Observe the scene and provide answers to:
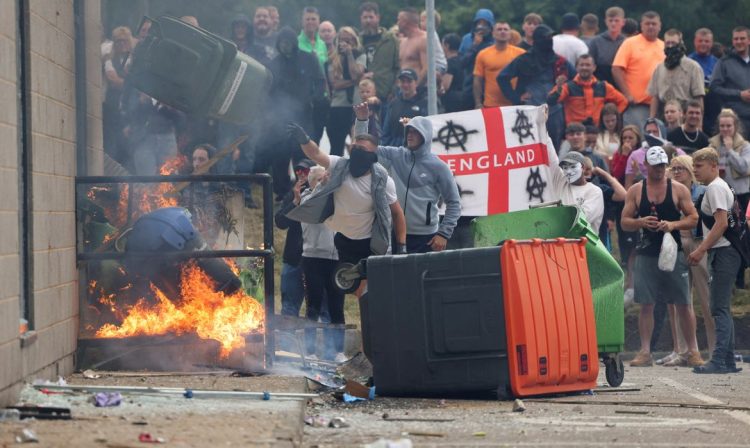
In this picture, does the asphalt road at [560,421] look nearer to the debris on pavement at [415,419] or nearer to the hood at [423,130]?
the debris on pavement at [415,419]

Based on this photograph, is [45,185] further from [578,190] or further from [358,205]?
[578,190]

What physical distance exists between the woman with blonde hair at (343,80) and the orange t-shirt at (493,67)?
1405 millimetres

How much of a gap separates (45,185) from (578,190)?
21.3 ft

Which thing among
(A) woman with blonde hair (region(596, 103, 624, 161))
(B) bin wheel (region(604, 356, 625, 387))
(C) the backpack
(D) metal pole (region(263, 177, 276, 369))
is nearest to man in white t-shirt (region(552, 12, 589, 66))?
(A) woman with blonde hair (region(596, 103, 624, 161))

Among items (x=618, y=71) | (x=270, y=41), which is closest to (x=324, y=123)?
(x=270, y=41)

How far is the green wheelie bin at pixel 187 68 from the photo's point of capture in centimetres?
1159

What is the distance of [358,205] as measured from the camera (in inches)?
469

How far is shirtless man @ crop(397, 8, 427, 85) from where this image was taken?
56.0 feet

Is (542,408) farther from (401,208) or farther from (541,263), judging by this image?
(401,208)

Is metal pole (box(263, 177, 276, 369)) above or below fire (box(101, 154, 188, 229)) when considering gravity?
below

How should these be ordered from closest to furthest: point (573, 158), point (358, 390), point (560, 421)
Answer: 1. point (560, 421)
2. point (358, 390)
3. point (573, 158)

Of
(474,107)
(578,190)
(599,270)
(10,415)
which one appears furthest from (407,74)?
(10,415)

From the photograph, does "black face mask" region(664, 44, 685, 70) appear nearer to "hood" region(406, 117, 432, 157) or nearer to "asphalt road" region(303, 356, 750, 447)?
"hood" region(406, 117, 432, 157)

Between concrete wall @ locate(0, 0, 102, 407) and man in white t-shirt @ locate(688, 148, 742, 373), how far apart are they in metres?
5.37
